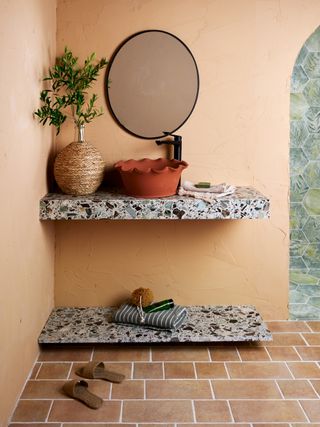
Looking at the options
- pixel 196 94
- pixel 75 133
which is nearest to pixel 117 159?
pixel 75 133

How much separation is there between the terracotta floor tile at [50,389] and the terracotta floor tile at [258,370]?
2.14 feet

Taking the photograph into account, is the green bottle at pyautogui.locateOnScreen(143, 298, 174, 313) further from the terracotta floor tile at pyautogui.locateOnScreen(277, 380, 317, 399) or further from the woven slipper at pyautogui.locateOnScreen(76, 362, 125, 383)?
the terracotta floor tile at pyautogui.locateOnScreen(277, 380, 317, 399)

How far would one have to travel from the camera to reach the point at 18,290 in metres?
2.83

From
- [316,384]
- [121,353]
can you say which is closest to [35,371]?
[121,353]

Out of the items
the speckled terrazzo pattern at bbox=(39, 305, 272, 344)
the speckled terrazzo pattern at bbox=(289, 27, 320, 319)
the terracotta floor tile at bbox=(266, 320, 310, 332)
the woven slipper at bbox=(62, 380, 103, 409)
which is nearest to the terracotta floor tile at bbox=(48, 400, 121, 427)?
the woven slipper at bbox=(62, 380, 103, 409)

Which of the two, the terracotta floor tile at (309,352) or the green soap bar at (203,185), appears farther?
the green soap bar at (203,185)

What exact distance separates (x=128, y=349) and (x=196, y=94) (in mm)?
1538

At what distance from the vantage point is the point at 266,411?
9.03ft

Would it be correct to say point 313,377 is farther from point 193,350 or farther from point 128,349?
point 128,349

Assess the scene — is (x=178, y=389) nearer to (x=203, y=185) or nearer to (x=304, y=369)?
(x=304, y=369)

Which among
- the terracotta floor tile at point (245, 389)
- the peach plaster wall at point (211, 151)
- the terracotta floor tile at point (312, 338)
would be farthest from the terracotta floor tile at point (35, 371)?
the terracotta floor tile at point (312, 338)

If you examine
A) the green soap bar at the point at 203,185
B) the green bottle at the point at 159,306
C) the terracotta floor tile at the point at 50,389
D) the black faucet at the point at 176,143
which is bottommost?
the terracotta floor tile at the point at 50,389

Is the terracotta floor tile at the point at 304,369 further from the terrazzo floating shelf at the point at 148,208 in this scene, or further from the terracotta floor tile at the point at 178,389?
the terrazzo floating shelf at the point at 148,208

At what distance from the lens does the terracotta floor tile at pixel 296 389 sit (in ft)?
9.49
